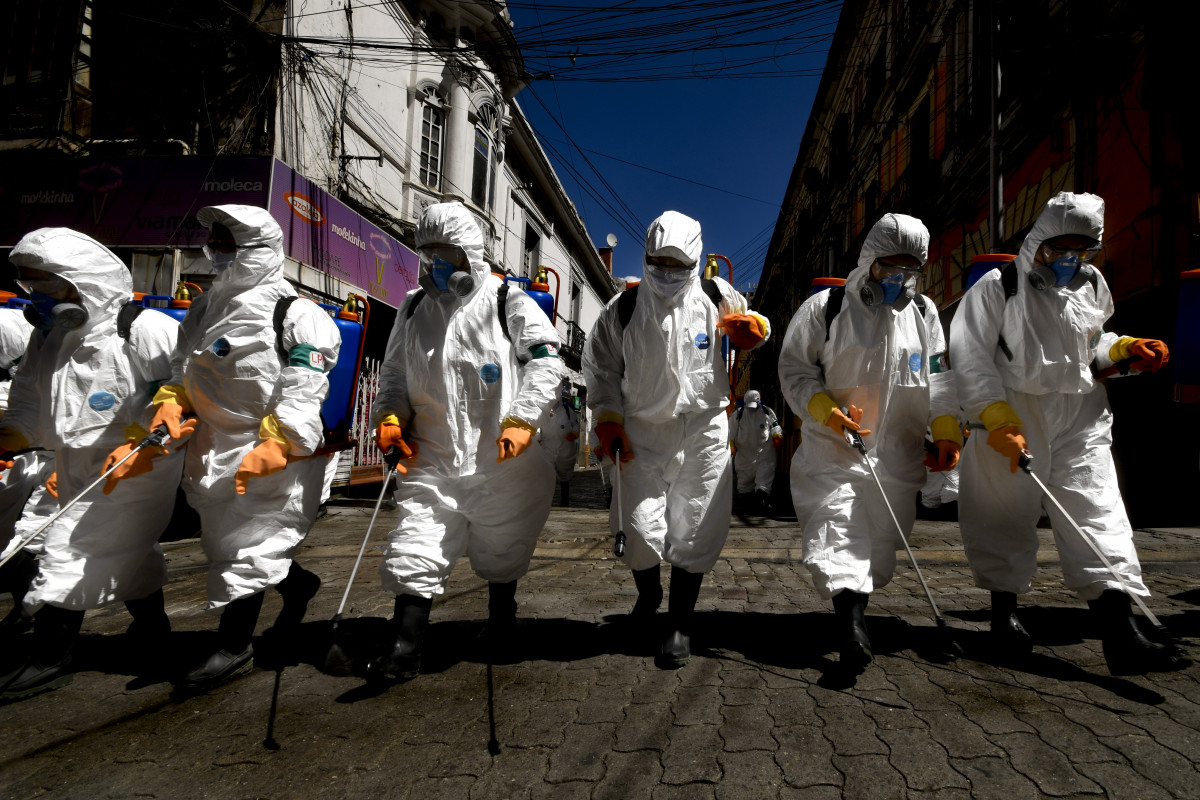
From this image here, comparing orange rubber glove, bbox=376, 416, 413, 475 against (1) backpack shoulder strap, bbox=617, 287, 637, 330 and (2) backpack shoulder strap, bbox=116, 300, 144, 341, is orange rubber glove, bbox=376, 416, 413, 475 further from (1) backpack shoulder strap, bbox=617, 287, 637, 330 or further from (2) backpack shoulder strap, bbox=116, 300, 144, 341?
(2) backpack shoulder strap, bbox=116, 300, 144, 341

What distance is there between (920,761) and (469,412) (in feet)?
6.38

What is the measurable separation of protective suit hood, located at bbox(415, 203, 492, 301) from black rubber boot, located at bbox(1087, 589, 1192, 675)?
2.72 meters

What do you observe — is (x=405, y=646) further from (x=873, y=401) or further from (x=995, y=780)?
(x=873, y=401)

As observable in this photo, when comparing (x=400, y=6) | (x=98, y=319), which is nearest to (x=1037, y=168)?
(x=98, y=319)

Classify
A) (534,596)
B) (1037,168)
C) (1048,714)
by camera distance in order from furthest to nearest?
(1037,168) → (534,596) → (1048,714)

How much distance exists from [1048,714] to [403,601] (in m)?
2.19

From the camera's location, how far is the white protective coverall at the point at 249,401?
264 centimetres

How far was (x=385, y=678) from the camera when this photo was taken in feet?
7.92

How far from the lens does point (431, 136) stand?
14914 millimetres

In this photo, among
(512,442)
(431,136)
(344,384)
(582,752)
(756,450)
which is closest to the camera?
(582,752)

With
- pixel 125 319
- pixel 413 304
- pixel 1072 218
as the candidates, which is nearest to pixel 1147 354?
pixel 1072 218

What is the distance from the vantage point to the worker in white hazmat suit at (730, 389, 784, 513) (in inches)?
405

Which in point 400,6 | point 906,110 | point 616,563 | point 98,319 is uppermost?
point 400,6

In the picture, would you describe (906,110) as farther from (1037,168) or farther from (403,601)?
(403,601)
